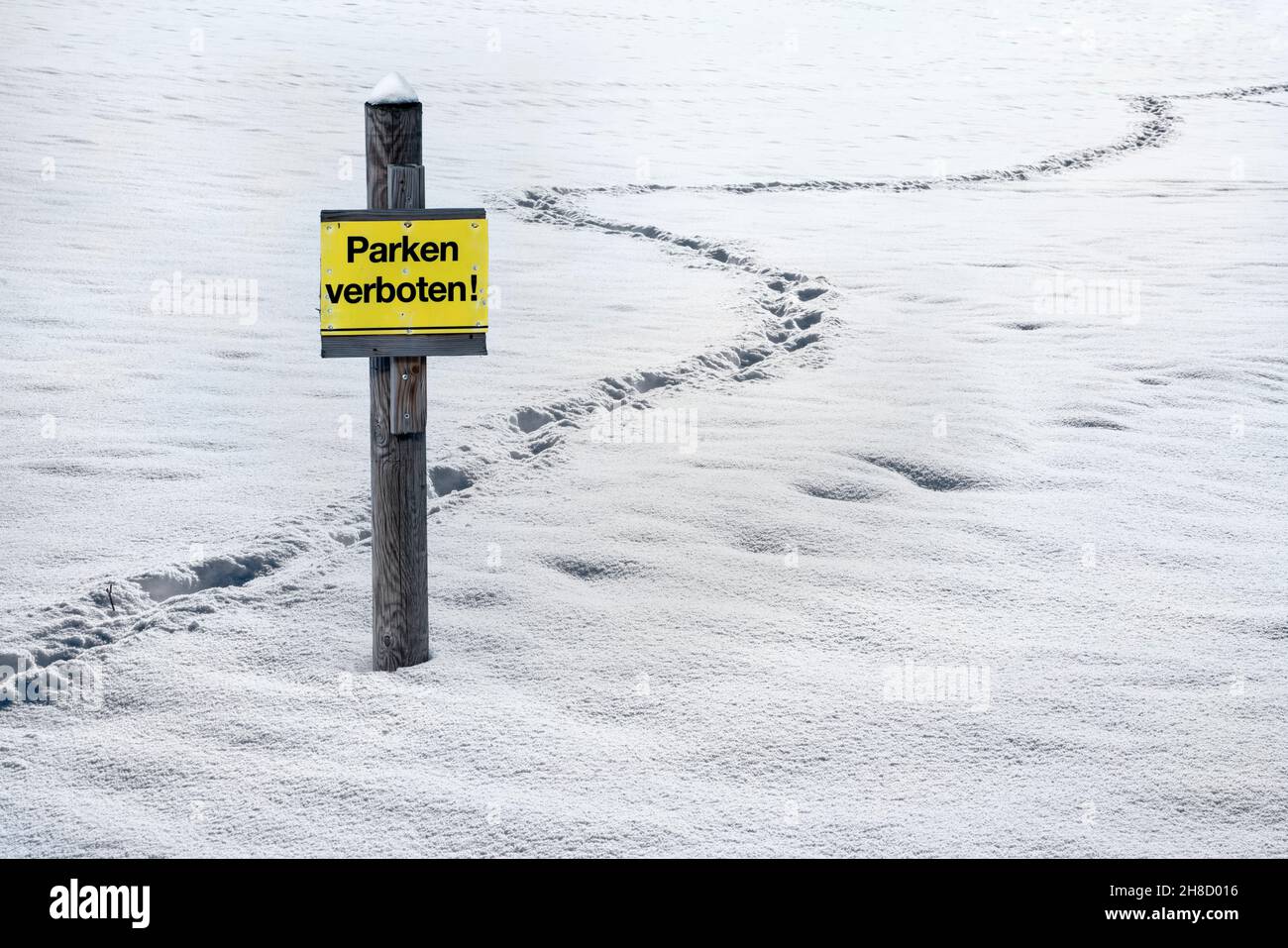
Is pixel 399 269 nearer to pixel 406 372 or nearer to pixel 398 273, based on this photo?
pixel 398 273

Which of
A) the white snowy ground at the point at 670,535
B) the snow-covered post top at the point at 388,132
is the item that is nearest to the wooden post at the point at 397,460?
the snow-covered post top at the point at 388,132

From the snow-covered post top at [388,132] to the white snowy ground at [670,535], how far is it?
1.14 metres

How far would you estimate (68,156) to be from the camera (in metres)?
9.23

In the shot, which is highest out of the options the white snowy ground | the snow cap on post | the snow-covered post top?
the snow cap on post

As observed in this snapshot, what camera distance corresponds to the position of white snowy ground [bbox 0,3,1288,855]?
100 inches

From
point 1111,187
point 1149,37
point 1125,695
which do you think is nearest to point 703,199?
point 1111,187

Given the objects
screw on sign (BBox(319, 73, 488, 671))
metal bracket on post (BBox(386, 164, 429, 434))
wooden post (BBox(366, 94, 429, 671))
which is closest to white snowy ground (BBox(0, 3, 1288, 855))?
wooden post (BBox(366, 94, 429, 671))

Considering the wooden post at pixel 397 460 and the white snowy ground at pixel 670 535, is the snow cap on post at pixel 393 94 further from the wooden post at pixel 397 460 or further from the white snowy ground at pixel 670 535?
the white snowy ground at pixel 670 535

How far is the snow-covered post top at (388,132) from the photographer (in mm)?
2682

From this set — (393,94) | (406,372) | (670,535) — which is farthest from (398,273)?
(670,535)

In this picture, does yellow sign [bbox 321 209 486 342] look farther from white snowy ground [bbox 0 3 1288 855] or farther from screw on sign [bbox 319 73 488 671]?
white snowy ground [bbox 0 3 1288 855]

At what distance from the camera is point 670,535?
150 inches

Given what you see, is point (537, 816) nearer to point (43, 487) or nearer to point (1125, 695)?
point (1125, 695)

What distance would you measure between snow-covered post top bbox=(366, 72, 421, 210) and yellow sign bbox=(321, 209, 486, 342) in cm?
10
